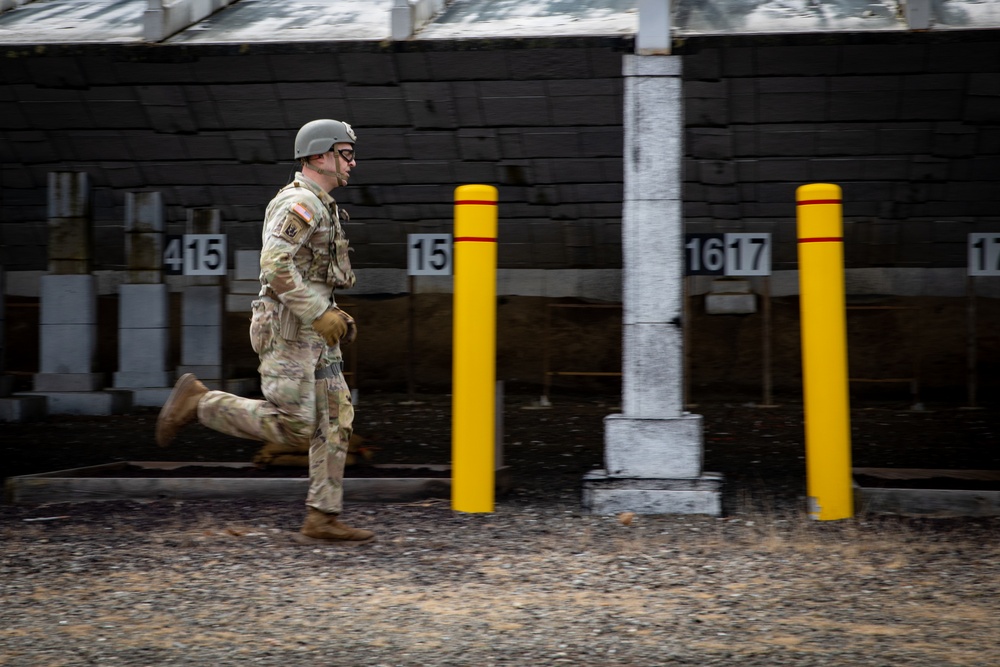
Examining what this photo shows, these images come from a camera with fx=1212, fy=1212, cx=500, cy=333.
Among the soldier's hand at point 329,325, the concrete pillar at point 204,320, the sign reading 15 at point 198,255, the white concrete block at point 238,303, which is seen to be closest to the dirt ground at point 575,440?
the concrete pillar at point 204,320

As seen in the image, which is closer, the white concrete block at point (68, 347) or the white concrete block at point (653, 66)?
the white concrete block at point (653, 66)

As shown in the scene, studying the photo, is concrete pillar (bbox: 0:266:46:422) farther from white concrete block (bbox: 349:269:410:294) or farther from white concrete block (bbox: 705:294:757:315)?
white concrete block (bbox: 705:294:757:315)

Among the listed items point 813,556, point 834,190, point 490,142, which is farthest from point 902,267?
point 813,556

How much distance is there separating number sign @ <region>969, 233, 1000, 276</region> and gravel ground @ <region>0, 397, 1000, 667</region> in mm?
6403

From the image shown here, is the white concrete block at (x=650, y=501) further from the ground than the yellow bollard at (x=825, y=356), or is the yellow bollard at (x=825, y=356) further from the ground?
the yellow bollard at (x=825, y=356)

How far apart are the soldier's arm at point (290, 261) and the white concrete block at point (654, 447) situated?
2271mm

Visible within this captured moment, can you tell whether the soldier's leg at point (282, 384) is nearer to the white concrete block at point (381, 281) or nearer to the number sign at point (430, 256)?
the number sign at point (430, 256)

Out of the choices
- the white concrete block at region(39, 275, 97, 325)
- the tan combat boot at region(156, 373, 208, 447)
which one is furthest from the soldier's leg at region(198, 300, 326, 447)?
the white concrete block at region(39, 275, 97, 325)

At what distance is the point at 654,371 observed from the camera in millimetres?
7527

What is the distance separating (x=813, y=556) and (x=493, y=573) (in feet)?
Result: 5.37

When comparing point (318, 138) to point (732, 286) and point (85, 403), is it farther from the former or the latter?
point (732, 286)

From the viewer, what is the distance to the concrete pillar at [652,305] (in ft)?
24.3

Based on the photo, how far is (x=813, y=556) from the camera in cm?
607

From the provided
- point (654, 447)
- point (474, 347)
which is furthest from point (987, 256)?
point (474, 347)
